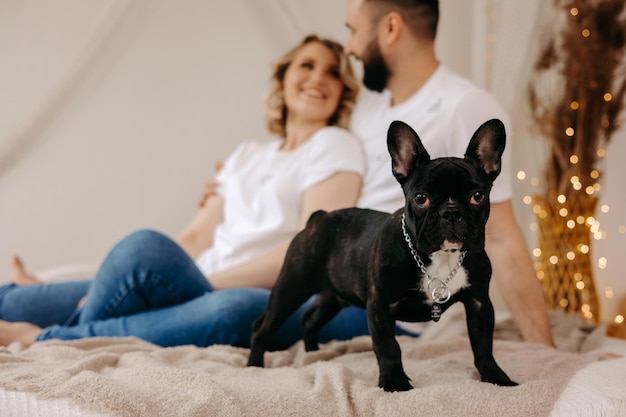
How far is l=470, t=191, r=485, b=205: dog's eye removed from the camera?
2.65 feet

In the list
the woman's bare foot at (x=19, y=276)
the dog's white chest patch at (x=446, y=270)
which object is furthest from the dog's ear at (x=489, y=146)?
the woman's bare foot at (x=19, y=276)

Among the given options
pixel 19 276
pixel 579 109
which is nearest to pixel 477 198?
pixel 579 109

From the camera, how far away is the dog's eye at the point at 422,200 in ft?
2.65

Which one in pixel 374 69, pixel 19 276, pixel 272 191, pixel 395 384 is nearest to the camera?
pixel 395 384

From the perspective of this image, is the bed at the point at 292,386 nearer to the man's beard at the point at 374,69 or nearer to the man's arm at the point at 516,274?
the man's arm at the point at 516,274

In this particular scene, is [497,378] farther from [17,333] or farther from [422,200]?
[17,333]

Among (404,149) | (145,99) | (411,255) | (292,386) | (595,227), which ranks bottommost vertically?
(595,227)

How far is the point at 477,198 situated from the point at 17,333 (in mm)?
1102

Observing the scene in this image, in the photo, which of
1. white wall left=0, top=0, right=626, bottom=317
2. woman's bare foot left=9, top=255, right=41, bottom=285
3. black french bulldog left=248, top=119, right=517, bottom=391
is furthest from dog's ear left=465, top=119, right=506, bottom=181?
woman's bare foot left=9, top=255, right=41, bottom=285

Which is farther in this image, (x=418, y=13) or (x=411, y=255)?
(x=418, y=13)

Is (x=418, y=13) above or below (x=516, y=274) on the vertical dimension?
above

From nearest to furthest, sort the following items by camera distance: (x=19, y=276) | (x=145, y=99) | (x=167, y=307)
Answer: (x=167, y=307) < (x=19, y=276) < (x=145, y=99)

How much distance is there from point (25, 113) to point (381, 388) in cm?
181

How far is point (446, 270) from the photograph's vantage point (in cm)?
87
